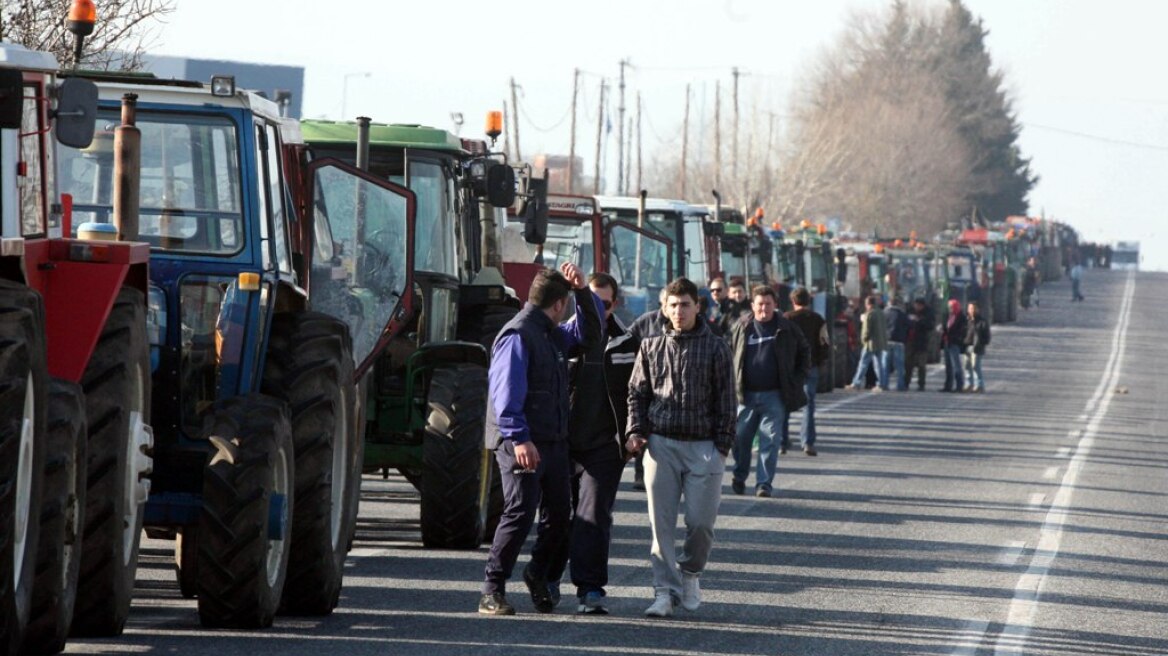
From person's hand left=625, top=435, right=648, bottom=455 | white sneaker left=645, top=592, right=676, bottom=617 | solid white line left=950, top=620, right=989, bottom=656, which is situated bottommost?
solid white line left=950, top=620, right=989, bottom=656

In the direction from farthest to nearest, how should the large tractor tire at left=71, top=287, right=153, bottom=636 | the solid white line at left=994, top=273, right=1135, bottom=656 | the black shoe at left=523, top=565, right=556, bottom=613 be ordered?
the black shoe at left=523, top=565, right=556, bottom=613
the solid white line at left=994, top=273, right=1135, bottom=656
the large tractor tire at left=71, top=287, right=153, bottom=636

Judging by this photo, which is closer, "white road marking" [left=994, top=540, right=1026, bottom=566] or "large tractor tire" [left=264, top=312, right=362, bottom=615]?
"large tractor tire" [left=264, top=312, right=362, bottom=615]

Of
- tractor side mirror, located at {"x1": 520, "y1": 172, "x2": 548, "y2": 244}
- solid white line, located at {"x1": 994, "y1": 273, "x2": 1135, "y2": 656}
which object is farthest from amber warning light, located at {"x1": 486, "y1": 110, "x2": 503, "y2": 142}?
solid white line, located at {"x1": 994, "y1": 273, "x2": 1135, "y2": 656}

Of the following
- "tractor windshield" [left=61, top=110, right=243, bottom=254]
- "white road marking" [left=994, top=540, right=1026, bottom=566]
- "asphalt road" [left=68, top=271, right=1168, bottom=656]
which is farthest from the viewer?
"white road marking" [left=994, top=540, right=1026, bottom=566]

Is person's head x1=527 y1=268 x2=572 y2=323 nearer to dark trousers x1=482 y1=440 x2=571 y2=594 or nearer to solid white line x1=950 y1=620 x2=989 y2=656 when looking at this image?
dark trousers x1=482 y1=440 x2=571 y2=594

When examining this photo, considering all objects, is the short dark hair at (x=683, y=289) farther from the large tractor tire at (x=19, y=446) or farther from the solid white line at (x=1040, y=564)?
the large tractor tire at (x=19, y=446)

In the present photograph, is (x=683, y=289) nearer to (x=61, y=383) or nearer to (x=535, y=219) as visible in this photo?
(x=61, y=383)

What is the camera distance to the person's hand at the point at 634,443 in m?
11.6

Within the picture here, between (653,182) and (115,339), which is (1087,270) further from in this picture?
(115,339)

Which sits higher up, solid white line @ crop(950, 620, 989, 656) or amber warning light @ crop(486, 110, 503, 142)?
amber warning light @ crop(486, 110, 503, 142)

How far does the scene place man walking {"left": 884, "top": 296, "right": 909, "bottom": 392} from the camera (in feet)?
129

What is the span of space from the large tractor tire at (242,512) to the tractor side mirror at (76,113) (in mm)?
1616

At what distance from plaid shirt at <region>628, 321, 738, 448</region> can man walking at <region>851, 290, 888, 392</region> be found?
25249 millimetres

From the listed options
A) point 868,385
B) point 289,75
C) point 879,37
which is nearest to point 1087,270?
point 879,37
